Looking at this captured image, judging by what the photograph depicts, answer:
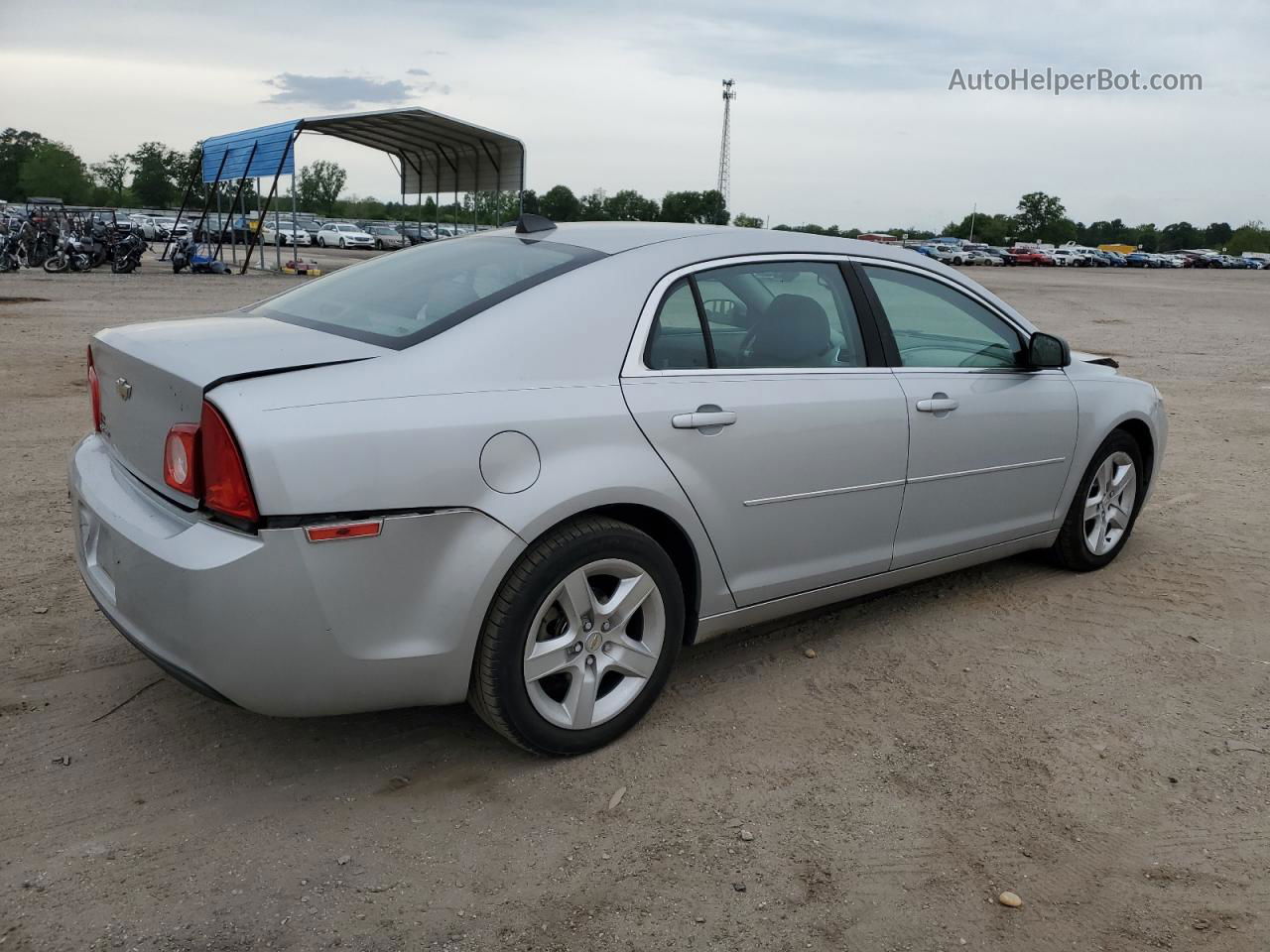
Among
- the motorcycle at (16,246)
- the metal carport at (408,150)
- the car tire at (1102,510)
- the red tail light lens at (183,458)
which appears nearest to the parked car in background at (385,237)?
the metal carport at (408,150)

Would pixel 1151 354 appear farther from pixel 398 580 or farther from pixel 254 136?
pixel 254 136

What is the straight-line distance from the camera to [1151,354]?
49.2 feet

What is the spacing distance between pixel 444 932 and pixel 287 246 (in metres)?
45.7

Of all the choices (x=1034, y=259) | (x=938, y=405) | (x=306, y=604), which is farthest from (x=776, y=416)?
(x=1034, y=259)

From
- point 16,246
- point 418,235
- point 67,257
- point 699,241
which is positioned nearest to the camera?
point 699,241

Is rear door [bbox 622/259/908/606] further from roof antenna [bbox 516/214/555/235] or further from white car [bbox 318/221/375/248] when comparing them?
white car [bbox 318/221/375/248]

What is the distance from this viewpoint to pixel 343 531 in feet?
8.77

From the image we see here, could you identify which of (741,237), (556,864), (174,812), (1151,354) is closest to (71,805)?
(174,812)

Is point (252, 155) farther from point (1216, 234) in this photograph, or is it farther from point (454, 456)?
point (1216, 234)

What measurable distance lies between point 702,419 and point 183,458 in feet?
4.86

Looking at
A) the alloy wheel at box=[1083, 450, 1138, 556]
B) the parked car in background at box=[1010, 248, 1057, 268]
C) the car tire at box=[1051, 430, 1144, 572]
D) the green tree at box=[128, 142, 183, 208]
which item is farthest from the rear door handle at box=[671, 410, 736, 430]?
the green tree at box=[128, 142, 183, 208]

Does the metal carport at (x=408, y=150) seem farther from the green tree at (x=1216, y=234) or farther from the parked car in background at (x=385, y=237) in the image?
the green tree at (x=1216, y=234)

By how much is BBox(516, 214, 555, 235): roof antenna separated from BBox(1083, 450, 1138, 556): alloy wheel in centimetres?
279

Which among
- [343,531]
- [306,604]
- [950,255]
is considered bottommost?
[306,604]
